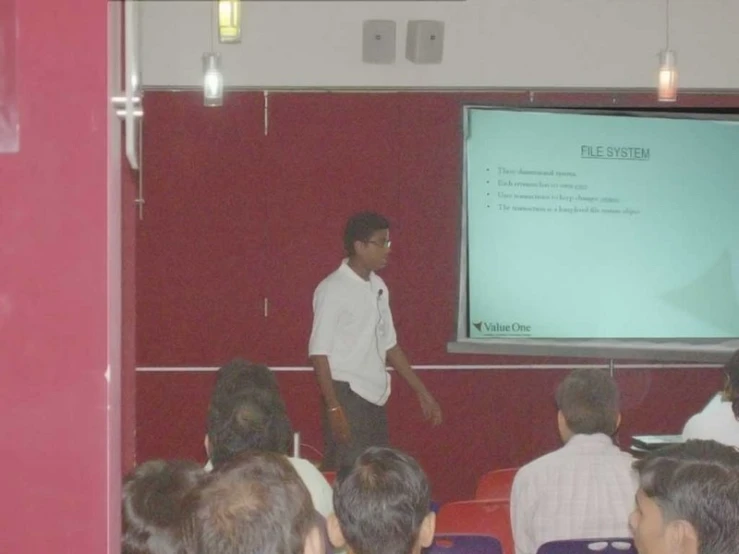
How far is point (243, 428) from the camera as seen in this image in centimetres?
312

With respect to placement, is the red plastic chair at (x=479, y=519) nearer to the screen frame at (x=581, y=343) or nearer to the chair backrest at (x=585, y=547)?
the chair backrest at (x=585, y=547)

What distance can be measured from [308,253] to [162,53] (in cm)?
141

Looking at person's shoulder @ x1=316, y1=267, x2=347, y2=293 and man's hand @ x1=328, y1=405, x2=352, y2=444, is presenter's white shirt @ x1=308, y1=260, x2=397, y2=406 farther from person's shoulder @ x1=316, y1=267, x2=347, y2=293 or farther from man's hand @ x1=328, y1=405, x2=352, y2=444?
Result: man's hand @ x1=328, y1=405, x2=352, y2=444

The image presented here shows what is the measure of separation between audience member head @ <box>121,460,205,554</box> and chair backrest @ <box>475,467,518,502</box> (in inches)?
75.1

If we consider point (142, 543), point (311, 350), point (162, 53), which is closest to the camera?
point (142, 543)

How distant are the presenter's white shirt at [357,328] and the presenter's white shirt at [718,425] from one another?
2030 millimetres

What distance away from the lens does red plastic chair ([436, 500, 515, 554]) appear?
10.5ft

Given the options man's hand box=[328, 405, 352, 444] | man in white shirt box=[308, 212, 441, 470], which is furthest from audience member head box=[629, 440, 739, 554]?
man in white shirt box=[308, 212, 441, 470]

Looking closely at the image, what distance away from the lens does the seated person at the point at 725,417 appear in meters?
3.63

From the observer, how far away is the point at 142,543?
2.02 m
